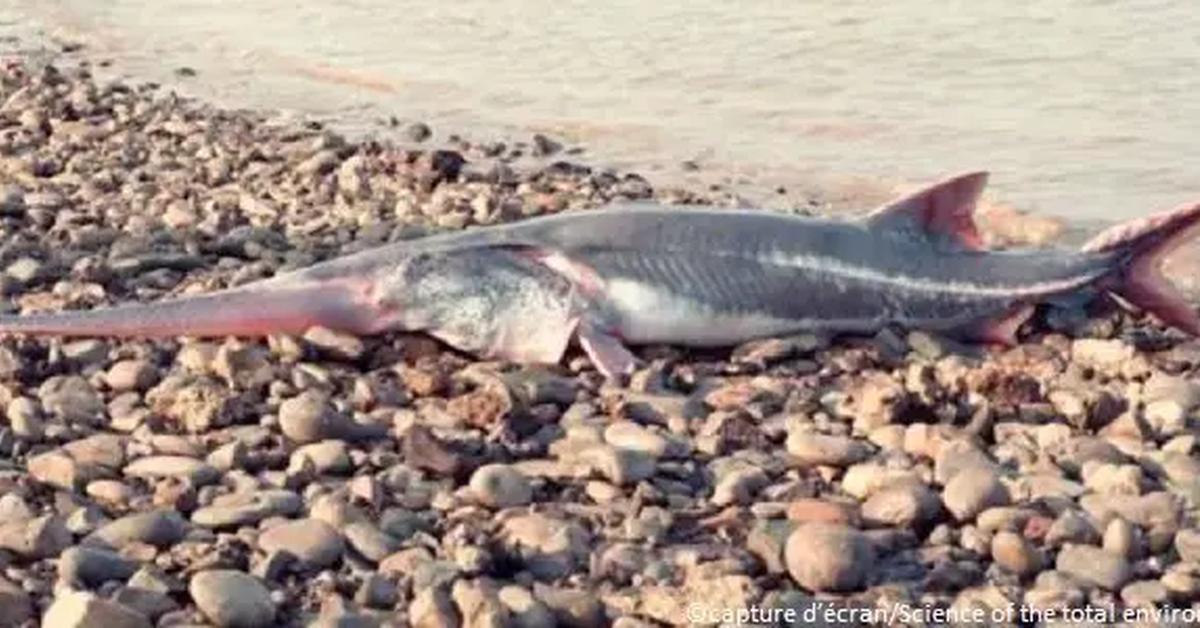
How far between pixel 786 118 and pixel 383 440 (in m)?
9.59

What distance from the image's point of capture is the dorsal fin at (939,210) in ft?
25.2

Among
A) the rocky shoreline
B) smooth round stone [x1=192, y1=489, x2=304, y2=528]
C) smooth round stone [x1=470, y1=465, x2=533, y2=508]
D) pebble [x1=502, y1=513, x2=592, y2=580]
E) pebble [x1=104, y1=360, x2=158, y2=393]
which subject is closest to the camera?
the rocky shoreline

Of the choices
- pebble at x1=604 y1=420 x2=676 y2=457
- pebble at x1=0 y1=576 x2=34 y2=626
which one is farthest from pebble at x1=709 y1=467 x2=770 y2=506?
pebble at x1=0 y1=576 x2=34 y2=626

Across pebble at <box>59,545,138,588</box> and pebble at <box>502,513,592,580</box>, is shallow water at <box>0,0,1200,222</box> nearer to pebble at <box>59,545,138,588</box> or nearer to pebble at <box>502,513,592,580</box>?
pebble at <box>502,513,592,580</box>

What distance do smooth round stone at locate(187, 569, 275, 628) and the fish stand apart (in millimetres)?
2444

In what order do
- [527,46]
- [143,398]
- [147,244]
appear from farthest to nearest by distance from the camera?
[527,46] < [147,244] < [143,398]

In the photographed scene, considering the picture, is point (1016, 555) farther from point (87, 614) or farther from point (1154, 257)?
point (1154, 257)

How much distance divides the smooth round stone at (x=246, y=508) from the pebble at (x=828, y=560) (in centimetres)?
137

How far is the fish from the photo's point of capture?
7.25m

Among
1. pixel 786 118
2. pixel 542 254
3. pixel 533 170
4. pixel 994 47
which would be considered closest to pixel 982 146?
pixel 786 118

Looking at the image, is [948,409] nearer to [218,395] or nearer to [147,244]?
[218,395]

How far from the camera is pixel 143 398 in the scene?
6637mm

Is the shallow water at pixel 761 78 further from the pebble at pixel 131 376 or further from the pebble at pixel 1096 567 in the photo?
the pebble at pixel 1096 567

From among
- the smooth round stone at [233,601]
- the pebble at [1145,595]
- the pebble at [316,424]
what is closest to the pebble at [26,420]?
the pebble at [316,424]
